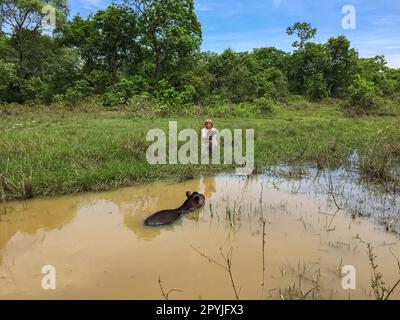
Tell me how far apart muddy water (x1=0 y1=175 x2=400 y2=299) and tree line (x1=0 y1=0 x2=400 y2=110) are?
1561 centimetres

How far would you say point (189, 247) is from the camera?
14.3ft

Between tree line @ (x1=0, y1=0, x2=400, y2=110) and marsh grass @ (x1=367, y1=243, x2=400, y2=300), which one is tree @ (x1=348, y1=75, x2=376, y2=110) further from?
marsh grass @ (x1=367, y1=243, x2=400, y2=300)

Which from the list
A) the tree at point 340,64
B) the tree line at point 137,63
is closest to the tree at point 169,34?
the tree line at point 137,63

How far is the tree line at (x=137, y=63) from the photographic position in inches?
896

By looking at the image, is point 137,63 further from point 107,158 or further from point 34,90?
point 107,158

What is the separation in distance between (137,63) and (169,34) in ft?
12.7

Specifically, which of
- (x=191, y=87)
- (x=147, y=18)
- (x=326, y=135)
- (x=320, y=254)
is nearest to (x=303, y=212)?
(x=320, y=254)

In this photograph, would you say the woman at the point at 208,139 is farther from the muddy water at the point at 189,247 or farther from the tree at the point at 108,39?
the tree at the point at 108,39

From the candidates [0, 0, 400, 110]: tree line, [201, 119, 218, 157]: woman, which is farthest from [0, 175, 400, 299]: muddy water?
[0, 0, 400, 110]: tree line

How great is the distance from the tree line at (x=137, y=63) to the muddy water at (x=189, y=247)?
1561 cm

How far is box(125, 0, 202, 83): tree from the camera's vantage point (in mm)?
23656

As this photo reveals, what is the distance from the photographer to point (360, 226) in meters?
4.99

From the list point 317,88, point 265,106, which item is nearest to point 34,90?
point 265,106

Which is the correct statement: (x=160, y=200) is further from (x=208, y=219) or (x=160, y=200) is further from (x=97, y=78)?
(x=97, y=78)
